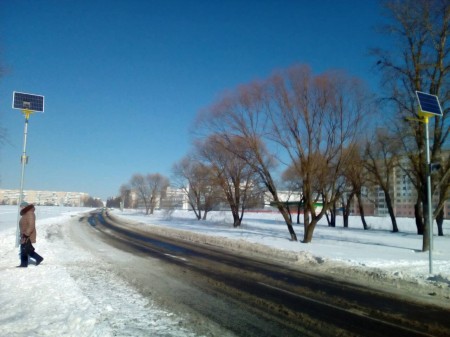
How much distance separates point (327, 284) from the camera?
33.8ft

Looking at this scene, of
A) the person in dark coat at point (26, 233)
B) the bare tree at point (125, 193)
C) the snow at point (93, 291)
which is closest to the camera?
the snow at point (93, 291)

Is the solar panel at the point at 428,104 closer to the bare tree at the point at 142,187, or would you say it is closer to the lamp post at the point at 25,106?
the lamp post at the point at 25,106

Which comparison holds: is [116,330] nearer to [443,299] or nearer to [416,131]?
[443,299]

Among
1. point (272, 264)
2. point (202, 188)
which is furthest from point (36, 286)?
point (202, 188)

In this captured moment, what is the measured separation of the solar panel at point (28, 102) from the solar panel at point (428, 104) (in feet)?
50.4

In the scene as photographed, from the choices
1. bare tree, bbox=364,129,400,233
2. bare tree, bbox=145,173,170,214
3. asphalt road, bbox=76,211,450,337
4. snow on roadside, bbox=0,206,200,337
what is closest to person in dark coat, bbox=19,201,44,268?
snow on roadside, bbox=0,206,200,337

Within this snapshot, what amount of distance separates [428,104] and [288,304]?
9.66 m

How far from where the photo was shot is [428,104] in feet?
43.4

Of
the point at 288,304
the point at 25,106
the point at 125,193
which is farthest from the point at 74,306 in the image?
the point at 125,193

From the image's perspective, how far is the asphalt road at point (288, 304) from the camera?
20.4ft

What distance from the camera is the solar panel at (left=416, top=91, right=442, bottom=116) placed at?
42.1 feet

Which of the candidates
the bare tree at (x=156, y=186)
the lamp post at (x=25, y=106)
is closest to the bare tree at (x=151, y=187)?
the bare tree at (x=156, y=186)

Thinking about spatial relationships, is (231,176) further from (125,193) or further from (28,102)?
(125,193)

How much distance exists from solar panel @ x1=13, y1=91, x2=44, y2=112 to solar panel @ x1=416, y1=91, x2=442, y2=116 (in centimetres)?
1535
